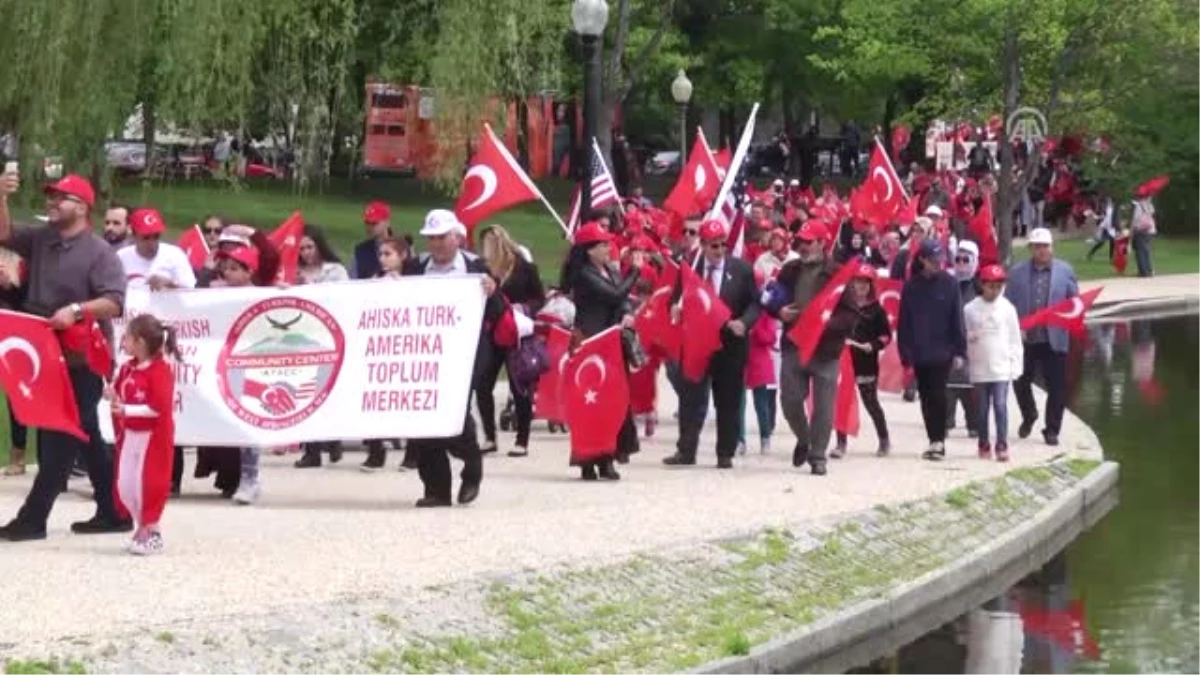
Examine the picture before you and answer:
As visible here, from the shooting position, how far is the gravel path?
1163 cm

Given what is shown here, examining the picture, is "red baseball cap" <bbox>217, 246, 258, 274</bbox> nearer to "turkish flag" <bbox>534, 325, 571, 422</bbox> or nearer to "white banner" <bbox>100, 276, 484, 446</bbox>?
"white banner" <bbox>100, 276, 484, 446</bbox>

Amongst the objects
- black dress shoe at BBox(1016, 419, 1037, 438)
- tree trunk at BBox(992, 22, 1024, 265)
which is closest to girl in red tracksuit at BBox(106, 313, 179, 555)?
black dress shoe at BBox(1016, 419, 1037, 438)

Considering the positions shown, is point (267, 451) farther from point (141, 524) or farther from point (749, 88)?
point (749, 88)

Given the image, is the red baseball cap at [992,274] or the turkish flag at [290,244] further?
the red baseball cap at [992,274]

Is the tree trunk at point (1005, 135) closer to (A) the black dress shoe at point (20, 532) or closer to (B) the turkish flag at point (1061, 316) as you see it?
(B) the turkish flag at point (1061, 316)

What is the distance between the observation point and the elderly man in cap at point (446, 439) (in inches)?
619

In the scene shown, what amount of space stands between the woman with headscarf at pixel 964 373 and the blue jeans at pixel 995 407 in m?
0.47

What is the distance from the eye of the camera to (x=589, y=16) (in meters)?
23.9

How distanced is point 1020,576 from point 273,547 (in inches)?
158

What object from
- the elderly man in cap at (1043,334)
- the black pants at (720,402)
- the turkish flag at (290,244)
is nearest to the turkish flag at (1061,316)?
the elderly man in cap at (1043,334)

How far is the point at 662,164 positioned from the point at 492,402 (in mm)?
56970

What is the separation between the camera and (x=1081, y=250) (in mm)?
52875

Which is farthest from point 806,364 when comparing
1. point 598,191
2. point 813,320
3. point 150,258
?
point 598,191

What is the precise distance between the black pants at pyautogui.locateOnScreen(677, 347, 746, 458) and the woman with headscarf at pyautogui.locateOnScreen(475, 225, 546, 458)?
3.82 ft
